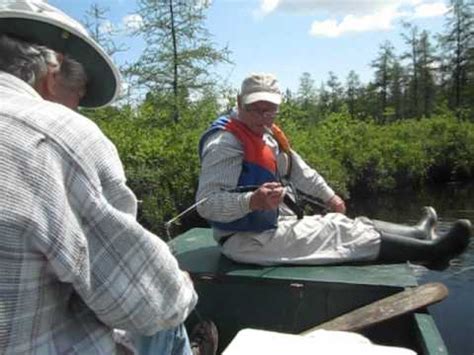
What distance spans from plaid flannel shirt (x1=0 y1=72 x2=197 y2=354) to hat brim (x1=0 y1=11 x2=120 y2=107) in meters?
0.11

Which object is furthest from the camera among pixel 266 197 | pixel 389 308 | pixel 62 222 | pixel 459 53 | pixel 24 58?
pixel 459 53

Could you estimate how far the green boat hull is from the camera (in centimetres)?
287

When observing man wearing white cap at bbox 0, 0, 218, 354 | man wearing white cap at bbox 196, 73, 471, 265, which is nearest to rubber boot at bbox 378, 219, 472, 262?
man wearing white cap at bbox 196, 73, 471, 265

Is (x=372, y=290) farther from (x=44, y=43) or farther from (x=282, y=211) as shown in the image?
(x=44, y=43)

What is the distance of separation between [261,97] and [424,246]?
51.6 inches

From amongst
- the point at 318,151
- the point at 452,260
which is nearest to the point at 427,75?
the point at 318,151

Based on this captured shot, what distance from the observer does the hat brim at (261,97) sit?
10.4 ft

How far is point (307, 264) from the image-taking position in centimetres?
326

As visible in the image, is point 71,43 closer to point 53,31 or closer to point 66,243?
point 53,31

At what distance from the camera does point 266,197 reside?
9.46 ft

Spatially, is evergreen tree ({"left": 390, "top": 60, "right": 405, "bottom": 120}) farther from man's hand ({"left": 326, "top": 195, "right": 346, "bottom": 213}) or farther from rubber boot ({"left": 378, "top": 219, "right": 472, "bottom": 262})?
rubber boot ({"left": 378, "top": 219, "right": 472, "bottom": 262})

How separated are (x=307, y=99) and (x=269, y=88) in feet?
92.9

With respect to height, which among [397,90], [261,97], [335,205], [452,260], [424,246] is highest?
[397,90]

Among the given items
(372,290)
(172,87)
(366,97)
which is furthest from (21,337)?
(366,97)
